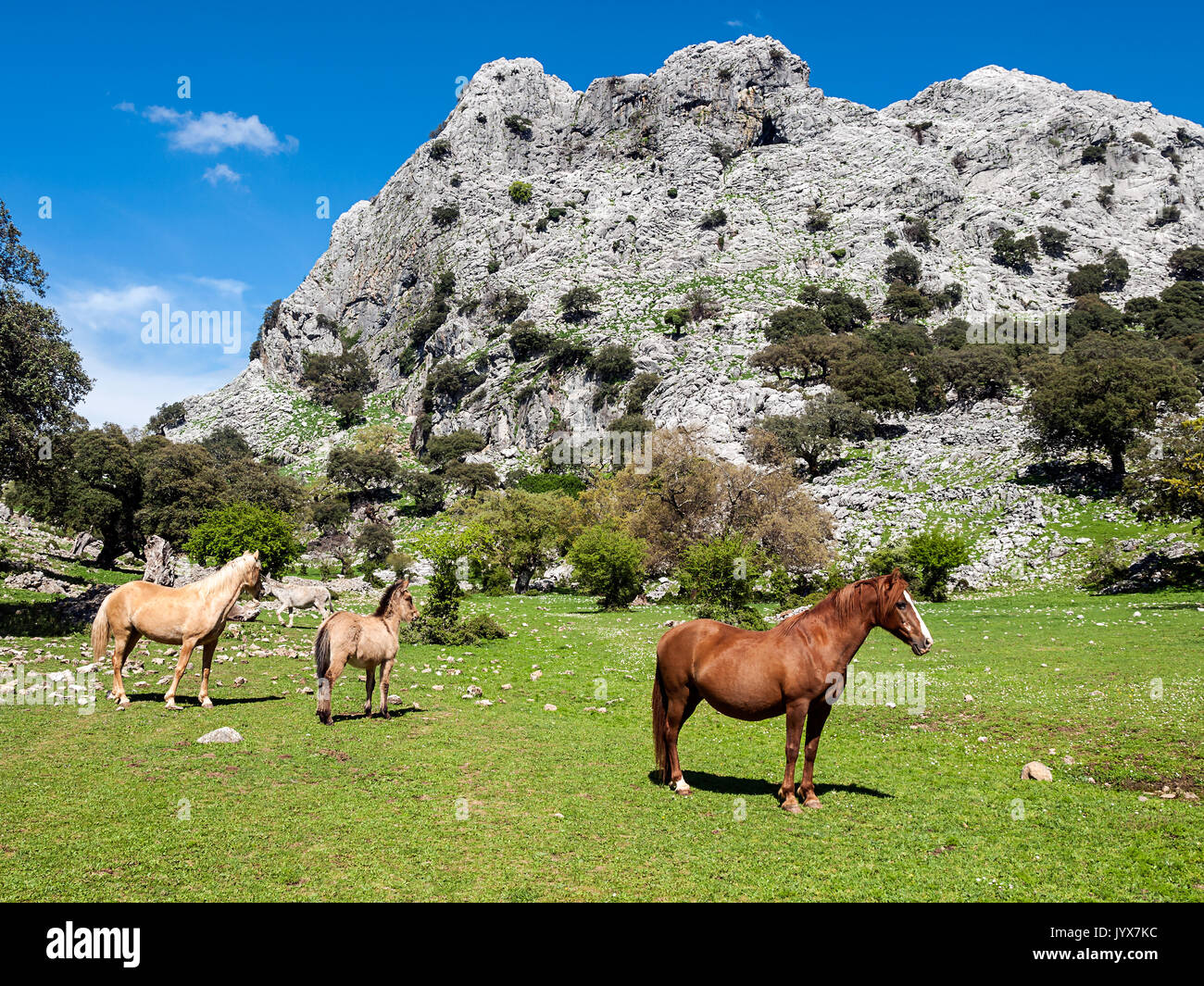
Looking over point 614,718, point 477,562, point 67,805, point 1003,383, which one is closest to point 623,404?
point 1003,383

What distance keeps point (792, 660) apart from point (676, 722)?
190 cm

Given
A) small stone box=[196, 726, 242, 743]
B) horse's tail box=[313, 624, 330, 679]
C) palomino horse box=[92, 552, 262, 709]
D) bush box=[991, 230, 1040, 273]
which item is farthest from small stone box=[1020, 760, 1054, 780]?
bush box=[991, 230, 1040, 273]

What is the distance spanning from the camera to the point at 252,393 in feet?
456

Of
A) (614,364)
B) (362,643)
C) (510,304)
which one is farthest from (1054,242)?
(362,643)

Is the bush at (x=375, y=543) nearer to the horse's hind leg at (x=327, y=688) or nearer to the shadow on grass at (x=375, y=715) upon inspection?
the shadow on grass at (x=375, y=715)

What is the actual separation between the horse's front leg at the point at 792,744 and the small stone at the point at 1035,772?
432 cm

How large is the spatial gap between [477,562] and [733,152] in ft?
440

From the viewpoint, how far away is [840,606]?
9141 millimetres
